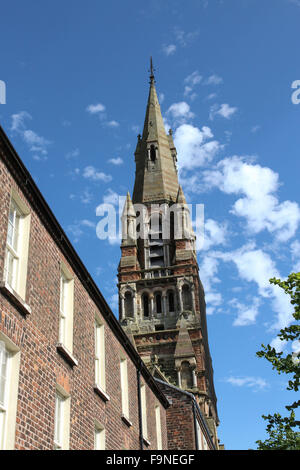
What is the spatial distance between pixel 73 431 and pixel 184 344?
35781 mm

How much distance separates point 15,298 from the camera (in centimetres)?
948

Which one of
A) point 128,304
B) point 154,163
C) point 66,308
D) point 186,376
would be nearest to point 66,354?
point 66,308

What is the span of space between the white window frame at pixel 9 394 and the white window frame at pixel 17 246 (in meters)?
1.03

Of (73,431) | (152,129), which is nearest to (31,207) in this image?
(73,431)

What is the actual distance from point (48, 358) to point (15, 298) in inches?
73.6

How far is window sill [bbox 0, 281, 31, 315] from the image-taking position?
360 inches

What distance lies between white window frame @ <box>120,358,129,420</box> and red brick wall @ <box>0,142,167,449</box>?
1.67 feet

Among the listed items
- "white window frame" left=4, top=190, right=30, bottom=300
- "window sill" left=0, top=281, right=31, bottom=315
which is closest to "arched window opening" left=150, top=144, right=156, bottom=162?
"white window frame" left=4, top=190, right=30, bottom=300

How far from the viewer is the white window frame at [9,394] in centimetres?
866

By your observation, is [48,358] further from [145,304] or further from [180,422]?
[145,304]

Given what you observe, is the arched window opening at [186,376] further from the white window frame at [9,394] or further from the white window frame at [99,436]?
the white window frame at [9,394]

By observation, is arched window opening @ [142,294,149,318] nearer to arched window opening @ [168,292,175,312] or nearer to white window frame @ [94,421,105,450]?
arched window opening @ [168,292,175,312]

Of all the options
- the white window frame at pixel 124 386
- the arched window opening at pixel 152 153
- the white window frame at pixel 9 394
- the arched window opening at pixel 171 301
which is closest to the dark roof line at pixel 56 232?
the white window frame at pixel 124 386

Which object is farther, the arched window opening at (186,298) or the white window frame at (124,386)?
the arched window opening at (186,298)
